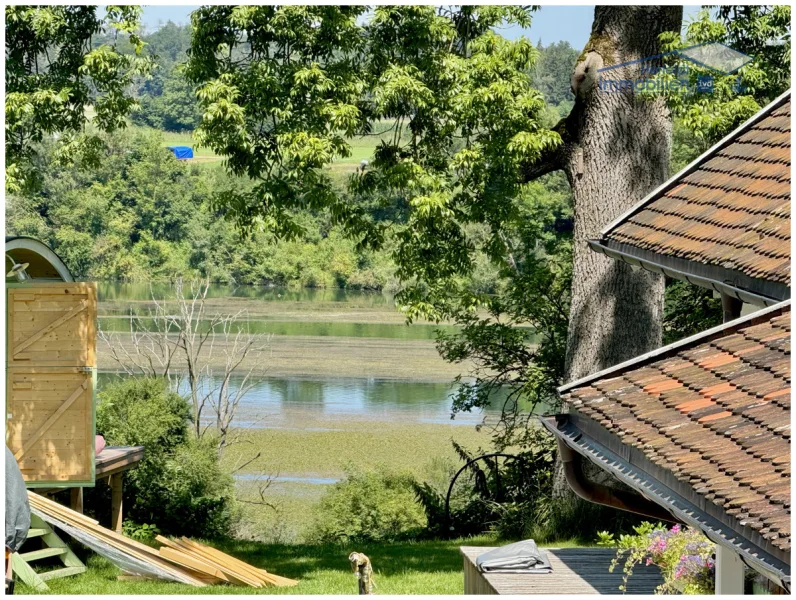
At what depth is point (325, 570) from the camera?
10.4 meters

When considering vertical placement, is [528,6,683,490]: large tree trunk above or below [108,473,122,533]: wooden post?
above

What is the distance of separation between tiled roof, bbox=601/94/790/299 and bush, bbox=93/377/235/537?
6809mm

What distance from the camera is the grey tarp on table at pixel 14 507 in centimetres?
488

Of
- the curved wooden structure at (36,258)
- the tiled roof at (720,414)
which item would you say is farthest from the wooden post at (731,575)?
the curved wooden structure at (36,258)

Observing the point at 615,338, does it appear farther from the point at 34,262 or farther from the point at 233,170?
the point at 34,262

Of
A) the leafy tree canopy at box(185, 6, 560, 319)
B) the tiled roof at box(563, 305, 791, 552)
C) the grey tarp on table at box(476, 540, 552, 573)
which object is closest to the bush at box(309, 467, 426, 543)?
the leafy tree canopy at box(185, 6, 560, 319)

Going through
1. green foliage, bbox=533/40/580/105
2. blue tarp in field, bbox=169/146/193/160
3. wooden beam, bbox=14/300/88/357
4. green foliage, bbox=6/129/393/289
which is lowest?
green foliage, bbox=6/129/393/289

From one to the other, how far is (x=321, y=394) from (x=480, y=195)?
13.7m

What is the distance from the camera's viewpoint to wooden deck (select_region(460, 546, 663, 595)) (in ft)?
21.3

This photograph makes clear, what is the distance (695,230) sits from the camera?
21.1ft

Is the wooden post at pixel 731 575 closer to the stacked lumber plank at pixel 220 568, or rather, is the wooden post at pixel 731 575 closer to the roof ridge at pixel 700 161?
the roof ridge at pixel 700 161

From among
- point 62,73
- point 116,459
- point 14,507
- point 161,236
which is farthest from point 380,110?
point 161,236

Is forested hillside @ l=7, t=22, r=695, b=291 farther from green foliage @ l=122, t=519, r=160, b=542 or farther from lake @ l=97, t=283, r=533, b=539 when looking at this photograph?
green foliage @ l=122, t=519, r=160, b=542

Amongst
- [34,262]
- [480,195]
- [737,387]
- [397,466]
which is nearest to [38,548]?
[34,262]
